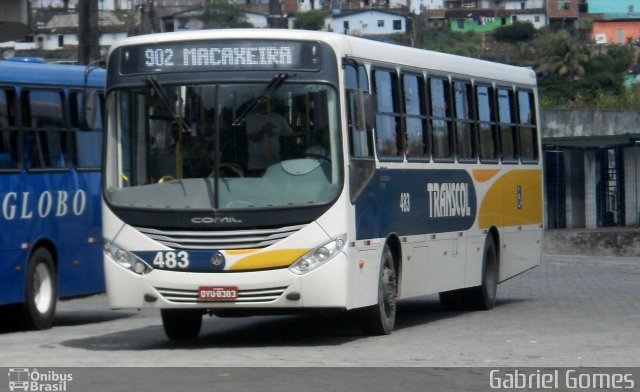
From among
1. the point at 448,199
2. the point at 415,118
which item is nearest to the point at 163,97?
the point at 415,118

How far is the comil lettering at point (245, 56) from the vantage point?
14633 millimetres

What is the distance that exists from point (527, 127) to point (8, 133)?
8128 millimetres

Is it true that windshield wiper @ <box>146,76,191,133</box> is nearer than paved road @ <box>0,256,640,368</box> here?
No

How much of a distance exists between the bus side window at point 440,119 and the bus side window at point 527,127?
11.5ft

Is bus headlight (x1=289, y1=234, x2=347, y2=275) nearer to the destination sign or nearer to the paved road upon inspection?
the paved road

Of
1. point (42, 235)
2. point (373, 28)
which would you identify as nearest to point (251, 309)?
point (42, 235)

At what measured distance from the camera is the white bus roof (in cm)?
1473

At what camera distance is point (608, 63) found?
4555 inches

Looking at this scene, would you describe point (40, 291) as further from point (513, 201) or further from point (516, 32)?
point (516, 32)

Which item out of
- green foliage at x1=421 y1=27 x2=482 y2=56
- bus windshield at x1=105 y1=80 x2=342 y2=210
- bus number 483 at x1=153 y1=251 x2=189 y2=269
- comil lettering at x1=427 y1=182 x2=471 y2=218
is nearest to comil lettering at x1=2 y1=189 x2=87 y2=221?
bus windshield at x1=105 y1=80 x2=342 y2=210

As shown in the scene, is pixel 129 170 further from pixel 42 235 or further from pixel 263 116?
pixel 42 235

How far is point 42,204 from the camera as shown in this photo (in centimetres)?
1805

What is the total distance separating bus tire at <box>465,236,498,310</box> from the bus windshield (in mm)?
6125

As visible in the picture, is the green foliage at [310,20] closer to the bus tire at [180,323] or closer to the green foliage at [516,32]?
the green foliage at [516,32]
